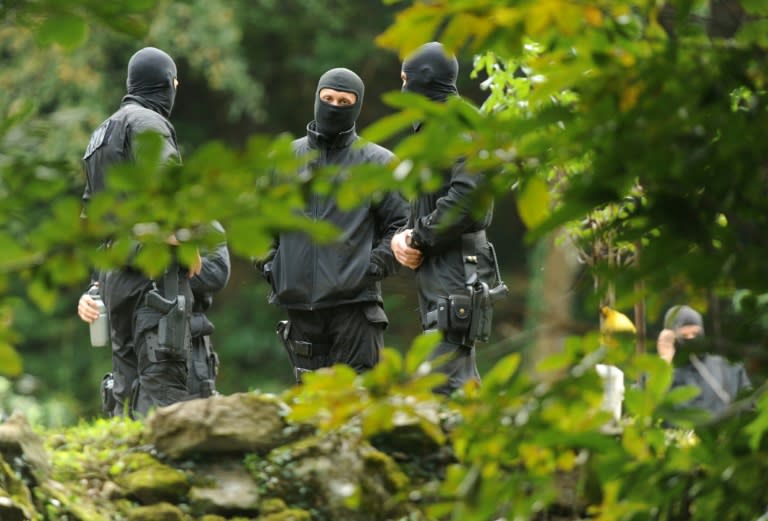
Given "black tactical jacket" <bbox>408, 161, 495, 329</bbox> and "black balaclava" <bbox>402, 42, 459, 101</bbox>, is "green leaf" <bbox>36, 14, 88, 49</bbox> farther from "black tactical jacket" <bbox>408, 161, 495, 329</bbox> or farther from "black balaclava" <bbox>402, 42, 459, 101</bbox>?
"black balaclava" <bbox>402, 42, 459, 101</bbox>

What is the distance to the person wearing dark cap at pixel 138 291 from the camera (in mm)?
7652

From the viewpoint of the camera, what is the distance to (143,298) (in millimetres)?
7762

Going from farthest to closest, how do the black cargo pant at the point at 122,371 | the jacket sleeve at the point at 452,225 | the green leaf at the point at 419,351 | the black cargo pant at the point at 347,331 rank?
the black cargo pant at the point at 122,371
the black cargo pant at the point at 347,331
the jacket sleeve at the point at 452,225
the green leaf at the point at 419,351

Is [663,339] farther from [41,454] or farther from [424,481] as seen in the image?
[41,454]

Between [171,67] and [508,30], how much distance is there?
5531 millimetres

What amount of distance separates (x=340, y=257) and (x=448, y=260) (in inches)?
21.3

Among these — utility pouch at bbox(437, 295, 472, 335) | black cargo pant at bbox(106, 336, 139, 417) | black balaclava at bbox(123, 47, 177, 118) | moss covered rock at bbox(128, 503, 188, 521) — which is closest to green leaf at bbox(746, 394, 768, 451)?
moss covered rock at bbox(128, 503, 188, 521)

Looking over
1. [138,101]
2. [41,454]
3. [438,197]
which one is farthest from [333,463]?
[138,101]

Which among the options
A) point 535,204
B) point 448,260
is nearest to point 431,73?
point 448,260

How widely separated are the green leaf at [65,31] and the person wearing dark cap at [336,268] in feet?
16.0

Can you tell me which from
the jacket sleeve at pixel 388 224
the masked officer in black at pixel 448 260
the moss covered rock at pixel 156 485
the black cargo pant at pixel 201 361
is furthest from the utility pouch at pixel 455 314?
the moss covered rock at pixel 156 485

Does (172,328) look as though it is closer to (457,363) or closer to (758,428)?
(457,363)

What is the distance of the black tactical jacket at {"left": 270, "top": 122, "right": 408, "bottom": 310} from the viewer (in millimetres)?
7668

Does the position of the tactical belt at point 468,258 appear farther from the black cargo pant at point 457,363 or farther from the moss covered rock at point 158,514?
the moss covered rock at point 158,514
